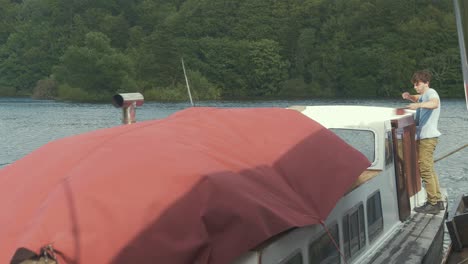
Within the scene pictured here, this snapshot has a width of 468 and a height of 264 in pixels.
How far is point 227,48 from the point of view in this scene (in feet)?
239

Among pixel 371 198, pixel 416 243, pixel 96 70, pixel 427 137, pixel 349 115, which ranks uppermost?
pixel 96 70

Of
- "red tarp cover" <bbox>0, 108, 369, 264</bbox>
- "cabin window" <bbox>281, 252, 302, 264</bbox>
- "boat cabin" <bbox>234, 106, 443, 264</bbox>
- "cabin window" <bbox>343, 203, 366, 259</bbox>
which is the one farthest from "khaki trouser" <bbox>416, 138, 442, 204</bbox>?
"cabin window" <bbox>281, 252, 302, 264</bbox>

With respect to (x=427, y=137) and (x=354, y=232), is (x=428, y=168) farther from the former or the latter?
(x=354, y=232)

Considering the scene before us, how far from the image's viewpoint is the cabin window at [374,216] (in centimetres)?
661

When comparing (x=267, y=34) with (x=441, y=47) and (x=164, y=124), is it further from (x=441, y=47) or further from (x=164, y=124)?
(x=164, y=124)

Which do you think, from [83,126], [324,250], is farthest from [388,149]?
[83,126]

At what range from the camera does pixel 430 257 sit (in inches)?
288

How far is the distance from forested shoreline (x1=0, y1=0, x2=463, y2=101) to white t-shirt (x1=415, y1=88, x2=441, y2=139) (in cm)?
4884

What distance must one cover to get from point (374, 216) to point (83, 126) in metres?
32.2

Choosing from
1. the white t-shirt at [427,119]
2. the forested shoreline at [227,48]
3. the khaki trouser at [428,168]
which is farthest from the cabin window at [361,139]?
the forested shoreline at [227,48]

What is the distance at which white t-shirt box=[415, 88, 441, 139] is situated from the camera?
27.6 ft

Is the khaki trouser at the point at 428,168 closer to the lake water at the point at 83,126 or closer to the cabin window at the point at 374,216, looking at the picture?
the cabin window at the point at 374,216

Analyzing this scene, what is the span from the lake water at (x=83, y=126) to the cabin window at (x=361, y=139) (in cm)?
1008

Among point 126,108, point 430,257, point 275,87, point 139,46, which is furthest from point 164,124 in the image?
point 139,46
